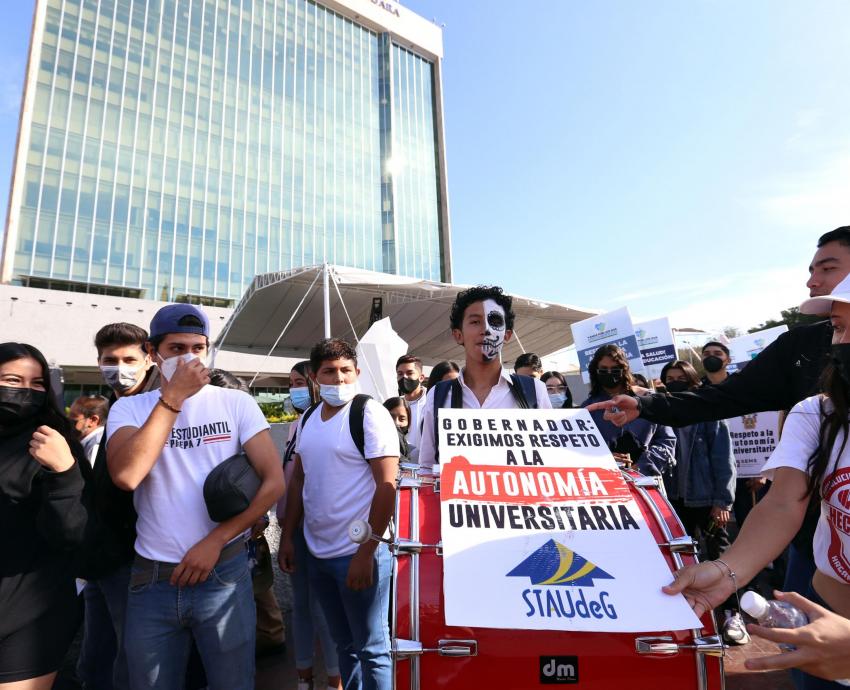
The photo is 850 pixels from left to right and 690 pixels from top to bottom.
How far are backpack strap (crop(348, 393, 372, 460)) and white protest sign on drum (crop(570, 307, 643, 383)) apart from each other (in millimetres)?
6205

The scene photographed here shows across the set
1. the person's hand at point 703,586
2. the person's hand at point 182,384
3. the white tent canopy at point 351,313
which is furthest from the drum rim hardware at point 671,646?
the white tent canopy at point 351,313

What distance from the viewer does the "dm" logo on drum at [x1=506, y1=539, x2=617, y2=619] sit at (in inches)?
51.5

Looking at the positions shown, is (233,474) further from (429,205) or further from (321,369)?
(429,205)

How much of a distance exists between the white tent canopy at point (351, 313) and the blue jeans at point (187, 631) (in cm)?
1379

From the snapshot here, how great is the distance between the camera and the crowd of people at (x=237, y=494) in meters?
1.43

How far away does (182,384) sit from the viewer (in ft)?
6.45

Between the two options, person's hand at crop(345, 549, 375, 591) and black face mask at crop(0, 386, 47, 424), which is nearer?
black face mask at crop(0, 386, 47, 424)

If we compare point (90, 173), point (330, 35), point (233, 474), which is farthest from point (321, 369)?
point (330, 35)

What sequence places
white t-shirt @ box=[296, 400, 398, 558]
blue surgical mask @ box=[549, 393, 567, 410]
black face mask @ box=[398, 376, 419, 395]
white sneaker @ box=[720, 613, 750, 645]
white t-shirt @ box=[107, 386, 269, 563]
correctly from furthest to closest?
1. blue surgical mask @ box=[549, 393, 567, 410]
2. black face mask @ box=[398, 376, 419, 395]
3. white t-shirt @ box=[296, 400, 398, 558]
4. white t-shirt @ box=[107, 386, 269, 563]
5. white sneaker @ box=[720, 613, 750, 645]

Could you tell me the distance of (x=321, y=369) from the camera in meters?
2.96

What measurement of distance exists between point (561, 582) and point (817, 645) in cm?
57

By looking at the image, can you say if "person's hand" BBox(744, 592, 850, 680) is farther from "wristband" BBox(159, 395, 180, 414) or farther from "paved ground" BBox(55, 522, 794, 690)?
"paved ground" BBox(55, 522, 794, 690)

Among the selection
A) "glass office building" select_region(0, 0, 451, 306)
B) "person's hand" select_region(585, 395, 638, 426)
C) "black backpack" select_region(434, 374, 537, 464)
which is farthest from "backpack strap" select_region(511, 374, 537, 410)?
"glass office building" select_region(0, 0, 451, 306)

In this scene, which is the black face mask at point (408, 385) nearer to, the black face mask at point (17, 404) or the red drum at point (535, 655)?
the black face mask at point (17, 404)
